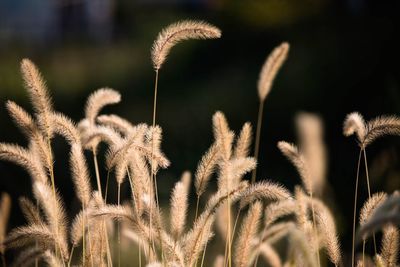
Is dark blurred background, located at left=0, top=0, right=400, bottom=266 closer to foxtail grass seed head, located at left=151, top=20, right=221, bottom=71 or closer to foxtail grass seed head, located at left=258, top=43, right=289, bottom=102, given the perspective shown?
foxtail grass seed head, located at left=258, top=43, right=289, bottom=102

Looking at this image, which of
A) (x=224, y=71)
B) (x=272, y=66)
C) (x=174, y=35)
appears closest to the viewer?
(x=174, y=35)

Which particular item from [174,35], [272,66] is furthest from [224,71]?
[174,35]

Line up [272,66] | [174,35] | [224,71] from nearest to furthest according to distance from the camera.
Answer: [174,35]
[272,66]
[224,71]

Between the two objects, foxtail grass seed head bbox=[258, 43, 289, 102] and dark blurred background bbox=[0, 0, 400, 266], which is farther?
dark blurred background bbox=[0, 0, 400, 266]

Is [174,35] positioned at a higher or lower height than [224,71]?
lower

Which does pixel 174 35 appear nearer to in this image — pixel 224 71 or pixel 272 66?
pixel 272 66

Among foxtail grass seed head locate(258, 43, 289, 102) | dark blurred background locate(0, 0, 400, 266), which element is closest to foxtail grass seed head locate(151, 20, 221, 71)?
foxtail grass seed head locate(258, 43, 289, 102)

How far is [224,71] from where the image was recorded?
12.3 m

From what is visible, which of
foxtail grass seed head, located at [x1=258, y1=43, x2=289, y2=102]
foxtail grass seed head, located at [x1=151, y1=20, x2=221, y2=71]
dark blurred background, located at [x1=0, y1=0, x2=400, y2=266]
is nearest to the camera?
foxtail grass seed head, located at [x1=151, y1=20, x2=221, y2=71]

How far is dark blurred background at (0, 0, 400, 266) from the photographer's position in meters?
7.49

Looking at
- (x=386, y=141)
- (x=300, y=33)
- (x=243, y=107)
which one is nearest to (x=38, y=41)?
(x=300, y=33)

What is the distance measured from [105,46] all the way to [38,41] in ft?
3.86

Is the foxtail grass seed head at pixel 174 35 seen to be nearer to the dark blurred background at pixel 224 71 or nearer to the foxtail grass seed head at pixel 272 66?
the foxtail grass seed head at pixel 272 66

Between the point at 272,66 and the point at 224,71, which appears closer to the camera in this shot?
the point at 272,66
